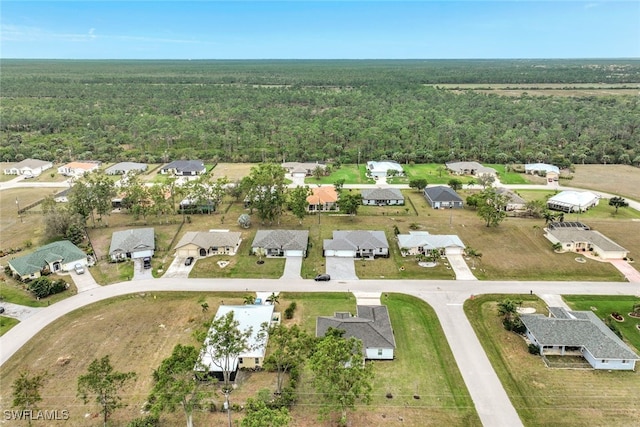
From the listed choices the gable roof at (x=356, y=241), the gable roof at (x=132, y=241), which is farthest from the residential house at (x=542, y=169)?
the gable roof at (x=132, y=241)

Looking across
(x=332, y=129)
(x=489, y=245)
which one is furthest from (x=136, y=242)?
(x=332, y=129)

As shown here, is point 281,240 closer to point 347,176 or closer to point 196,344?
point 196,344

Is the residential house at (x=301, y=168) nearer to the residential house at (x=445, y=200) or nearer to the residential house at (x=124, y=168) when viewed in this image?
the residential house at (x=445, y=200)

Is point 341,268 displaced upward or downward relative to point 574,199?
downward

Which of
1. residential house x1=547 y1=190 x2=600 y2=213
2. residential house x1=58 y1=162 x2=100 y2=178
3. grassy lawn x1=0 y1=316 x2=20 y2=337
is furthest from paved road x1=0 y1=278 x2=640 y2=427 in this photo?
residential house x1=58 y1=162 x2=100 y2=178

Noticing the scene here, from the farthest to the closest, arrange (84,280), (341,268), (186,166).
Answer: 1. (186,166)
2. (341,268)
3. (84,280)

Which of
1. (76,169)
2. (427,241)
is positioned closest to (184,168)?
(76,169)
